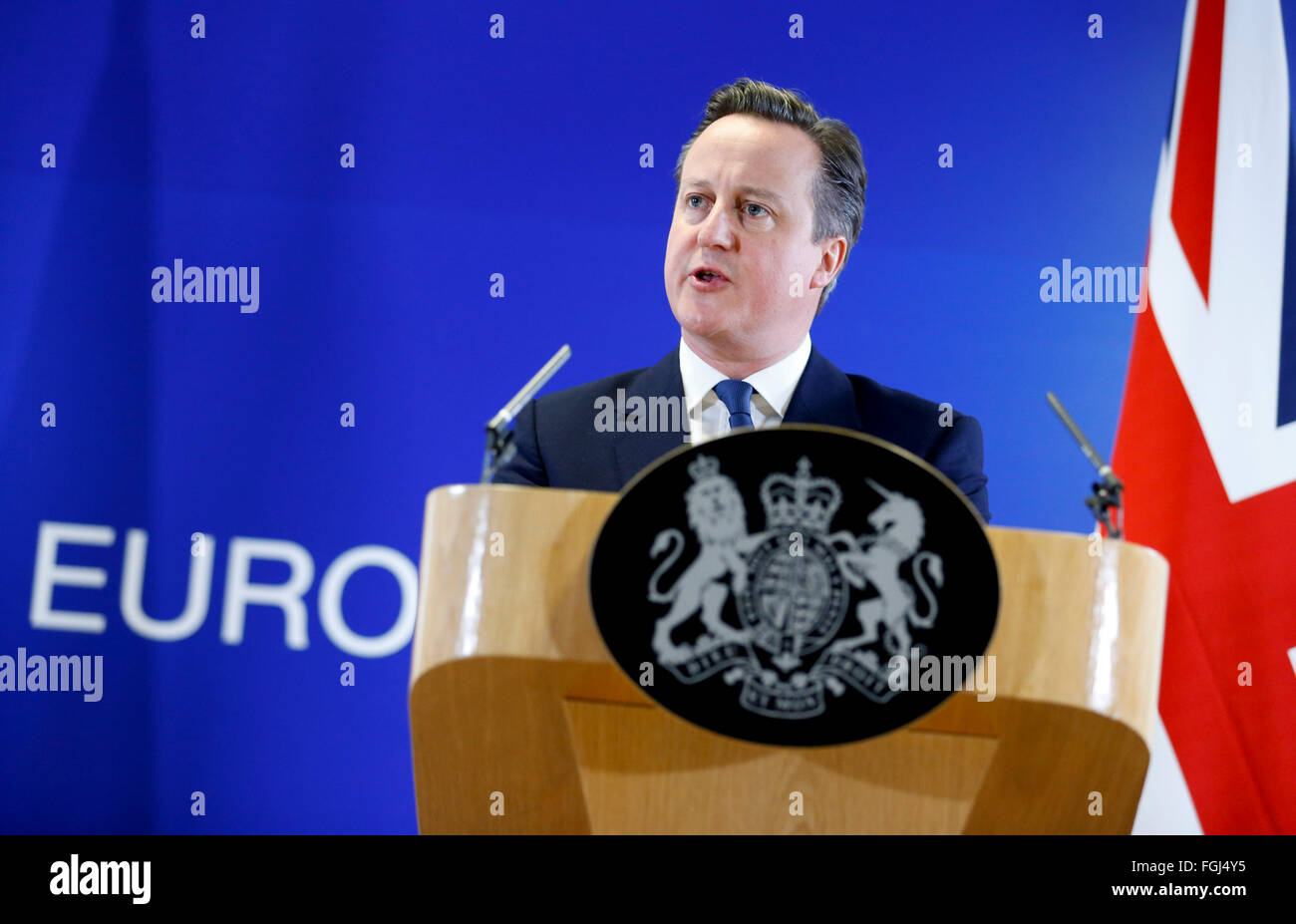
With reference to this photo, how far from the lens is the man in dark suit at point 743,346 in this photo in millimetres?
2158

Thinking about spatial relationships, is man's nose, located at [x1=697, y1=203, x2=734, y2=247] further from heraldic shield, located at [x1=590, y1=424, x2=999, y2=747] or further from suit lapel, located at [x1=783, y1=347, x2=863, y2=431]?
heraldic shield, located at [x1=590, y1=424, x2=999, y2=747]

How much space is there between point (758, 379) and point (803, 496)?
1.09 meters

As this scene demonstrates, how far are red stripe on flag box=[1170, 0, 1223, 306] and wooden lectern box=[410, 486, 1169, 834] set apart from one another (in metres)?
1.92

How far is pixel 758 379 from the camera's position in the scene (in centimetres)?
226

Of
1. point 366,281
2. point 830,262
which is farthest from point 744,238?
point 366,281

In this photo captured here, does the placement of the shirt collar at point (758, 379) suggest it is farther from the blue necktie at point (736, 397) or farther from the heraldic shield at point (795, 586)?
the heraldic shield at point (795, 586)

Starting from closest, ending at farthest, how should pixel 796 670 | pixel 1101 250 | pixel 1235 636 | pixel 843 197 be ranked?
pixel 796 670 < pixel 843 197 < pixel 1235 636 < pixel 1101 250

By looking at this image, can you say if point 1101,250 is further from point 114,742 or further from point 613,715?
point 114,742

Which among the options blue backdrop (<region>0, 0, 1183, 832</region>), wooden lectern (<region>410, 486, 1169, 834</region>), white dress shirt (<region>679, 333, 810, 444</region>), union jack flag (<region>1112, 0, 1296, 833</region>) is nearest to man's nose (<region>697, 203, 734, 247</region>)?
white dress shirt (<region>679, 333, 810, 444</region>)

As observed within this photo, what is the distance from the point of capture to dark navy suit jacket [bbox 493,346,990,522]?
2111mm
